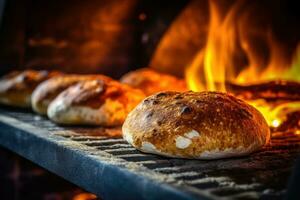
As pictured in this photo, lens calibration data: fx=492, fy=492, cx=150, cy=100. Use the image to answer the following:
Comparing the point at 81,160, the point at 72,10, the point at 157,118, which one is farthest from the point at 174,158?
the point at 72,10

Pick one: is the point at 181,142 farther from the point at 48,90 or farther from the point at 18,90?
the point at 18,90

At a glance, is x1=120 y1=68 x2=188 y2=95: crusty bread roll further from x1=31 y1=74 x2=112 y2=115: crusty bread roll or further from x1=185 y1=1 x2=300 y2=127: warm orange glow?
x1=31 y1=74 x2=112 y2=115: crusty bread roll

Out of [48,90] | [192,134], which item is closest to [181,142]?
[192,134]

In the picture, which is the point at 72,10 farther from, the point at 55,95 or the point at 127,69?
the point at 55,95

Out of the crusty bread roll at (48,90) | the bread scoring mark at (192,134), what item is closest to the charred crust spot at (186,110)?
the bread scoring mark at (192,134)

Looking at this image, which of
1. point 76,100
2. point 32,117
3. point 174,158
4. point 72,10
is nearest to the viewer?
point 174,158

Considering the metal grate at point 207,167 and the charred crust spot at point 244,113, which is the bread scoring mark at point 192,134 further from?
the charred crust spot at point 244,113
